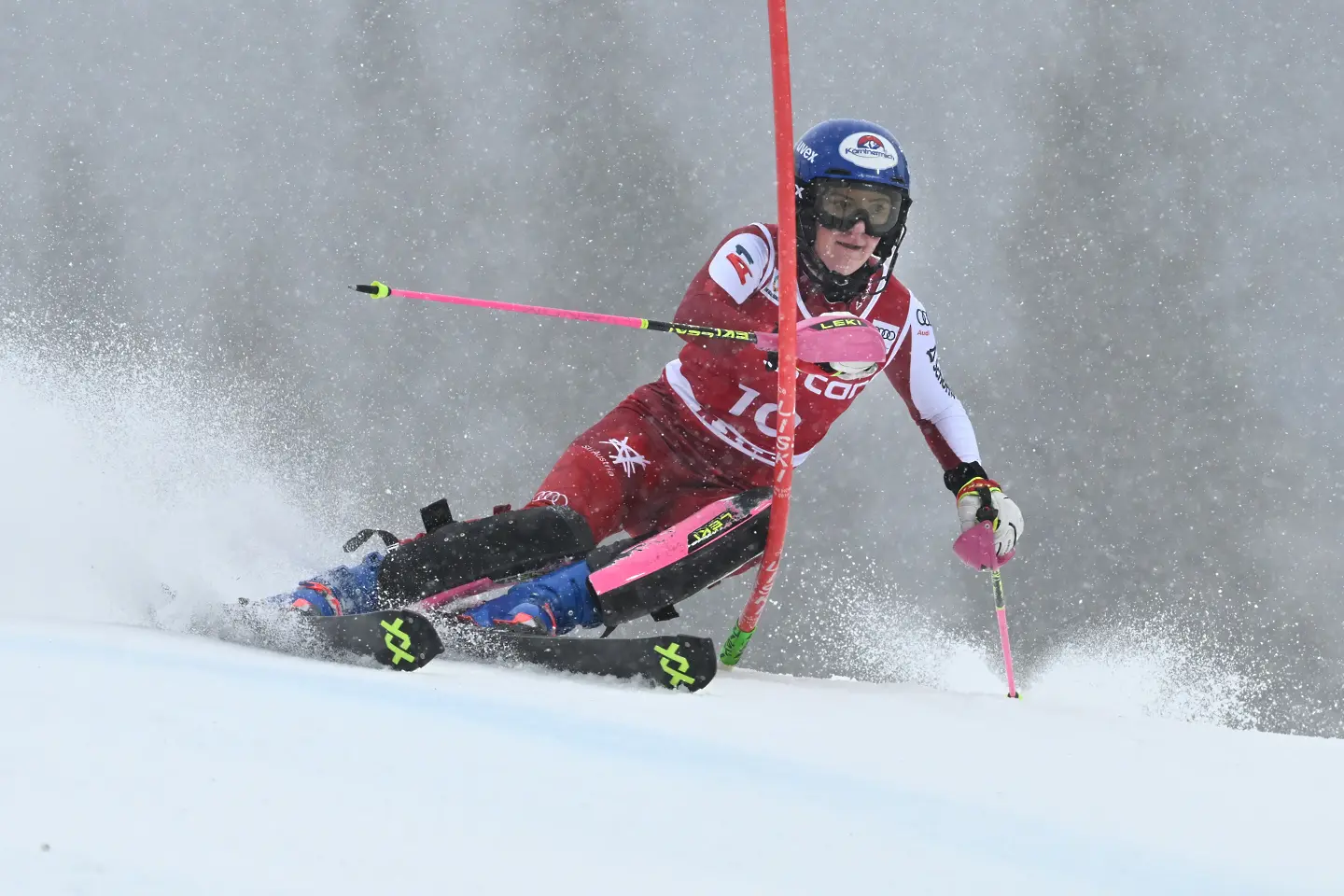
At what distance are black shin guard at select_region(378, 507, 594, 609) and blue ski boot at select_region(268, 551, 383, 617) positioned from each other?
0.23 feet

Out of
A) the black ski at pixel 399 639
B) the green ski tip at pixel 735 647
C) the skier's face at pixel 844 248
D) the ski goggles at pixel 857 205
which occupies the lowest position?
the green ski tip at pixel 735 647

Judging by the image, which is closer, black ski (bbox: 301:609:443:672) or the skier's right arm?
black ski (bbox: 301:609:443:672)

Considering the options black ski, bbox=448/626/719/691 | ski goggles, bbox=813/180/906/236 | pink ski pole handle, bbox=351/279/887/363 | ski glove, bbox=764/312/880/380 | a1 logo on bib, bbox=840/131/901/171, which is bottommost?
black ski, bbox=448/626/719/691

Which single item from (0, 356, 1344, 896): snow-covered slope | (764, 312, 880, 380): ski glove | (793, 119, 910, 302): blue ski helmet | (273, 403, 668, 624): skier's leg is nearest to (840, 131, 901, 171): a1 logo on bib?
(793, 119, 910, 302): blue ski helmet

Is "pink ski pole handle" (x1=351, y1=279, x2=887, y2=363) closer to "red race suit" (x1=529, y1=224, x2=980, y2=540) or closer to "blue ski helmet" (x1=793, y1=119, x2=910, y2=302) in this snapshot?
"red race suit" (x1=529, y1=224, x2=980, y2=540)

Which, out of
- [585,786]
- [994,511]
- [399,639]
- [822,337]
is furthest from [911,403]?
[585,786]

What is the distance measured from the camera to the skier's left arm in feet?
11.5

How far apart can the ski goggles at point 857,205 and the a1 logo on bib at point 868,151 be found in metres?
0.06

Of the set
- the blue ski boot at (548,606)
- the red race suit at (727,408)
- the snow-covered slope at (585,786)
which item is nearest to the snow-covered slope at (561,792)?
the snow-covered slope at (585,786)

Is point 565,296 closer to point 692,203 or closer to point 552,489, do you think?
point 692,203

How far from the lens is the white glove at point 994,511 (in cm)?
348

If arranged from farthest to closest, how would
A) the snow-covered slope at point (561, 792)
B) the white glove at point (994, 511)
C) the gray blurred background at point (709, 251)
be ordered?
the gray blurred background at point (709, 251)
the white glove at point (994, 511)
the snow-covered slope at point (561, 792)

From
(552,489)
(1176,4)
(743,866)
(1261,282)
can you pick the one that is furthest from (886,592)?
(743,866)

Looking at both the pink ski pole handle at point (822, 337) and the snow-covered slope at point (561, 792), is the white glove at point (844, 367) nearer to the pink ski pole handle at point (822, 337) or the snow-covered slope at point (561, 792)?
the pink ski pole handle at point (822, 337)
